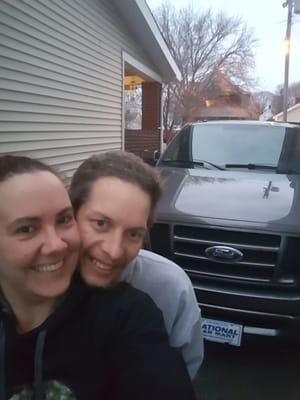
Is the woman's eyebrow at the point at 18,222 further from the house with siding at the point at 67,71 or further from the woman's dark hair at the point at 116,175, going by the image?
the house with siding at the point at 67,71

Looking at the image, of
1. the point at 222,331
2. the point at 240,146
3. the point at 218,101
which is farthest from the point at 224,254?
the point at 218,101

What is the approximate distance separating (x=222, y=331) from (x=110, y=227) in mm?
2048

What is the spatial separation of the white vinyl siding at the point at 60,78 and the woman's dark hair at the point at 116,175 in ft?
6.95

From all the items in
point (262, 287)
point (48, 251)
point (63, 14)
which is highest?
point (63, 14)

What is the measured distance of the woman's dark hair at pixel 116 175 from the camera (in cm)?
145

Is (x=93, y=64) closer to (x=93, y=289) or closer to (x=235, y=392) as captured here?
(x=235, y=392)

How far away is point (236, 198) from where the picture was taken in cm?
360

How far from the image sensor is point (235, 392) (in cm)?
307

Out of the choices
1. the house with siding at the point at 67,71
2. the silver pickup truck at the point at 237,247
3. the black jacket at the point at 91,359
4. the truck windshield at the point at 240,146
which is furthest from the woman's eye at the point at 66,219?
the house with siding at the point at 67,71

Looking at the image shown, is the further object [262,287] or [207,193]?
[207,193]

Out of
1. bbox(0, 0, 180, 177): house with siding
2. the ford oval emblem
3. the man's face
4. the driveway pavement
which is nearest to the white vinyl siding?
bbox(0, 0, 180, 177): house with siding

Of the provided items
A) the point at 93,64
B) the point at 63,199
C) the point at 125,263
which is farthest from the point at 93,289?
the point at 93,64

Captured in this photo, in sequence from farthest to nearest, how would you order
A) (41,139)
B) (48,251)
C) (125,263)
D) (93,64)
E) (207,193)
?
1. (93,64)
2. (41,139)
3. (207,193)
4. (125,263)
5. (48,251)

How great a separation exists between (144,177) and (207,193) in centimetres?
230
